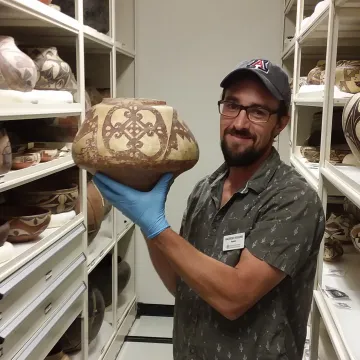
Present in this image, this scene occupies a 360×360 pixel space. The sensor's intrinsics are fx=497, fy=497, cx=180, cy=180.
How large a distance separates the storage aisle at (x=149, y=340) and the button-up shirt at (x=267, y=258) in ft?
5.45

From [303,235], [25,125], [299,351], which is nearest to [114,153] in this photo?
[303,235]

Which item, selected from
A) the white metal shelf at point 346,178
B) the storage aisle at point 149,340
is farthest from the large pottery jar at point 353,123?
the storage aisle at point 149,340

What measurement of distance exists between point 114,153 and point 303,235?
0.49 m

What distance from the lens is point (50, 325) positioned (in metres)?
1.79

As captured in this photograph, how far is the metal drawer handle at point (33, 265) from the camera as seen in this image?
1404 millimetres

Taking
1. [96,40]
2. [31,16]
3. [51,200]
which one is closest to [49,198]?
[51,200]

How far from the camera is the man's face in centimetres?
130

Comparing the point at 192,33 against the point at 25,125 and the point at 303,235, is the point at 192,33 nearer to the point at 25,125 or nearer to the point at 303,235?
the point at 25,125

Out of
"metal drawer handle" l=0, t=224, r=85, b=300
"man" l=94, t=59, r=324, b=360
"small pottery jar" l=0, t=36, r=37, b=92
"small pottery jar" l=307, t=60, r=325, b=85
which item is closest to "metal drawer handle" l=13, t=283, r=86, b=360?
"metal drawer handle" l=0, t=224, r=85, b=300

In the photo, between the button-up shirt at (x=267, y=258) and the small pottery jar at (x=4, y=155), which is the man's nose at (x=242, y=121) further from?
the small pottery jar at (x=4, y=155)

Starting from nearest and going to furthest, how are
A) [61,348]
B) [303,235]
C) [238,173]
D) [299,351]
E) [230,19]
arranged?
1. [303,235]
2. [299,351]
3. [238,173]
4. [61,348]
5. [230,19]

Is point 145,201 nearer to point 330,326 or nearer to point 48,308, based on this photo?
point 330,326

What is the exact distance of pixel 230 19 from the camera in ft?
10.7

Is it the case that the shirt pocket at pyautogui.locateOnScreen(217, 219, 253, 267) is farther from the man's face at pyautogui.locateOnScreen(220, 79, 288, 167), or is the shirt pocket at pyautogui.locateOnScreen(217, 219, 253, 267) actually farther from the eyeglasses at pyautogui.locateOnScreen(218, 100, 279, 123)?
the eyeglasses at pyautogui.locateOnScreen(218, 100, 279, 123)
